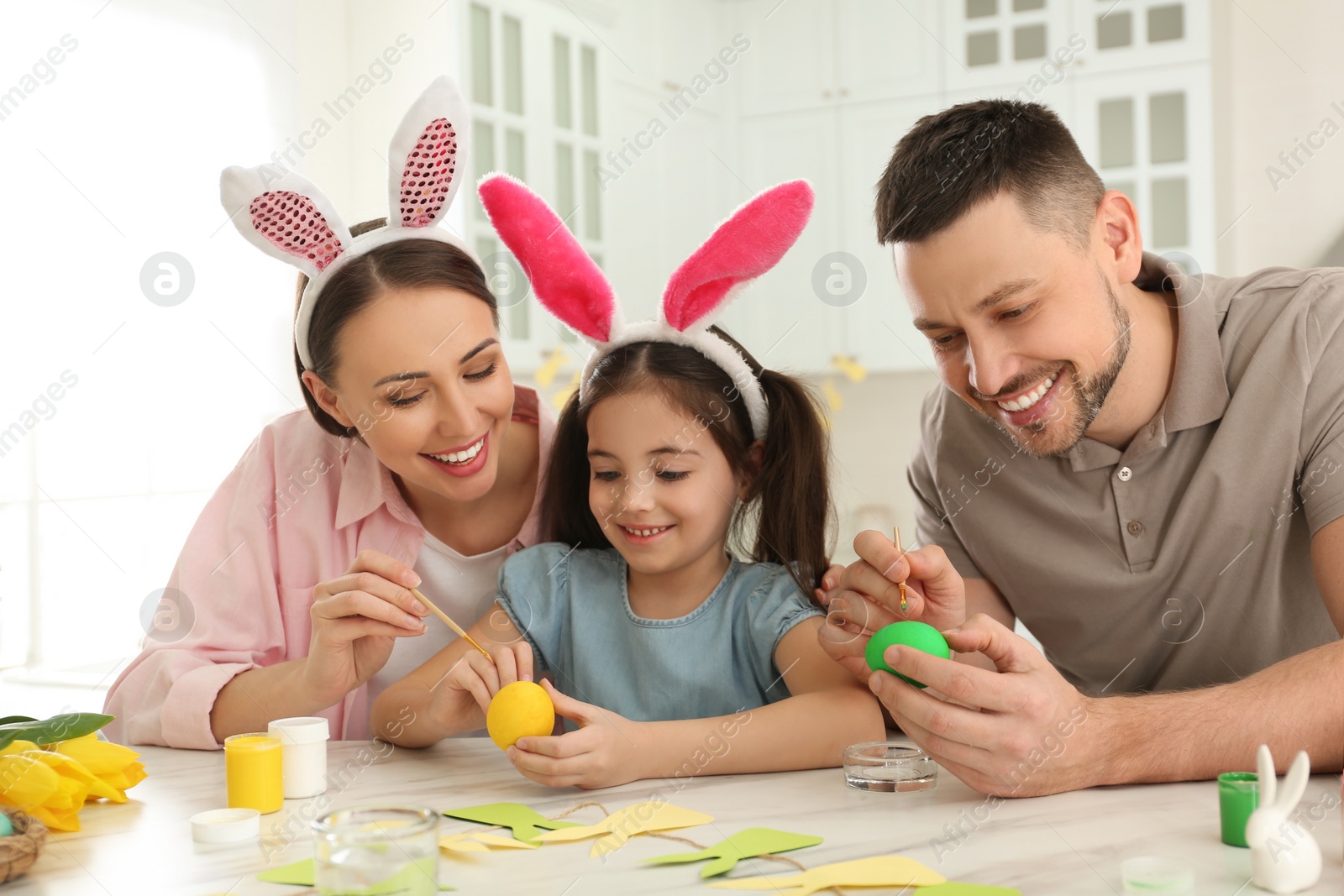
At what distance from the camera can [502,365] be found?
1.58 m

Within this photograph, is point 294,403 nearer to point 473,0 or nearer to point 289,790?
point 473,0

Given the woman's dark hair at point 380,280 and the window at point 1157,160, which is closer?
the woman's dark hair at point 380,280

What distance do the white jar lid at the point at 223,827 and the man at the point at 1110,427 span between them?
64 cm

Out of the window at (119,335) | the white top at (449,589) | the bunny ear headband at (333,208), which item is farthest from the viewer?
the window at (119,335)

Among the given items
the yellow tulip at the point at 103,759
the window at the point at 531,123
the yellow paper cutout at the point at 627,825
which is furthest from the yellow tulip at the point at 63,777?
the window at the point at 531,123

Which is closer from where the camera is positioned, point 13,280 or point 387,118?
point 13,280

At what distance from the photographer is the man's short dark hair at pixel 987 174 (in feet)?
4.51

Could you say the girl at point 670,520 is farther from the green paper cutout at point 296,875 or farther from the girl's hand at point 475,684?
the green paper cutout at point 296,875

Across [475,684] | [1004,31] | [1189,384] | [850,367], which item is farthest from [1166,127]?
[475,684]

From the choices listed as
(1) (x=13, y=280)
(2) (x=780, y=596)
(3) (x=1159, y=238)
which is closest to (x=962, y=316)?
(2) (x=780, y=596)

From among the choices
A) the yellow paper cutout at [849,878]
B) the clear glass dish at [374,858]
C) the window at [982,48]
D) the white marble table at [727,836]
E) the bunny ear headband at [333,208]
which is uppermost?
the window at [982,48]

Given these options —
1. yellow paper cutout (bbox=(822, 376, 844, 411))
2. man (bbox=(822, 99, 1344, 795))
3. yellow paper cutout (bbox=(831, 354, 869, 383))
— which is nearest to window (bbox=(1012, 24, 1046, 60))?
yellow paper cutout (bbox=(831, 354, 869, 383))

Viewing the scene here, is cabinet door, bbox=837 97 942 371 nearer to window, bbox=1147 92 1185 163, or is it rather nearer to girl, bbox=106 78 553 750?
window, bbox=1147 92 1185 163

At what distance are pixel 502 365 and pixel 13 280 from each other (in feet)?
6.05
